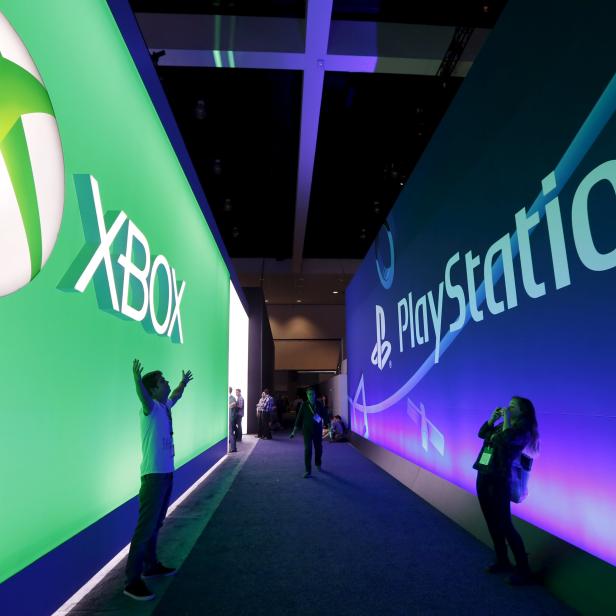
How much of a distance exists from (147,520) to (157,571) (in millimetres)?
542

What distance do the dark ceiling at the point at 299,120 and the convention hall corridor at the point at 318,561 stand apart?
6507 millimetres

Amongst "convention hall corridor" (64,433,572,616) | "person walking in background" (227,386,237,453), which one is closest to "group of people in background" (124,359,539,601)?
"convention hall corridor" (64,433,572,616)

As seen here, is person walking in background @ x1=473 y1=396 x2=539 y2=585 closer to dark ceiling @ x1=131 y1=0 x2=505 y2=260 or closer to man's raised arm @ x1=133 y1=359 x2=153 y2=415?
man's raised arm @ x1=133 y1=359 x2=153 y2=415

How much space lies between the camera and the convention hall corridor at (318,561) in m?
2.50

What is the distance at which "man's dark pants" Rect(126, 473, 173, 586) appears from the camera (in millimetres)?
2633

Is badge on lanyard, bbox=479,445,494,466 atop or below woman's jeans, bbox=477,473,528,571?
atop

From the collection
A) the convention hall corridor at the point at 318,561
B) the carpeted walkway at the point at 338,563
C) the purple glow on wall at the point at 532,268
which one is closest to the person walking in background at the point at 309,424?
the convention hall corridor at the point at 318,561

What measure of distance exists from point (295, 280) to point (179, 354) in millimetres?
13511

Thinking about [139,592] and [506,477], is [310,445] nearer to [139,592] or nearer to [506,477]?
[506,477]

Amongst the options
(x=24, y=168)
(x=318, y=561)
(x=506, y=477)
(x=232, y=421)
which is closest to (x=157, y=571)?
(x=318, y=561)

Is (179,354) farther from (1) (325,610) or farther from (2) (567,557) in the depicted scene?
(2) (567,557)

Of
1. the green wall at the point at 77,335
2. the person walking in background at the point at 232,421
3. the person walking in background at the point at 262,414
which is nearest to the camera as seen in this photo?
the green wall at the point at 77,335

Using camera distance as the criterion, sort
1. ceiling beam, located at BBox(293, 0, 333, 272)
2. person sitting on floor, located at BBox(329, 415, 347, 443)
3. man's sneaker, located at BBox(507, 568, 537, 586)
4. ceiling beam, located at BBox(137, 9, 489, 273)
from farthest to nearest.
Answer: person sitting on floor, located at BBox(329, 415, 347, 443), ceiling beam, located at BBox(137, 9, 489, 273), ceiling beam, located at BBox(293, 0, 333, 272), man's sneaker, located at BBox(507, 568, 537, 586)

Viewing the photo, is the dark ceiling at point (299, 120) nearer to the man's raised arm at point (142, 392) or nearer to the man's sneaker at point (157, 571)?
the man's raised arm at point (142, 392)
